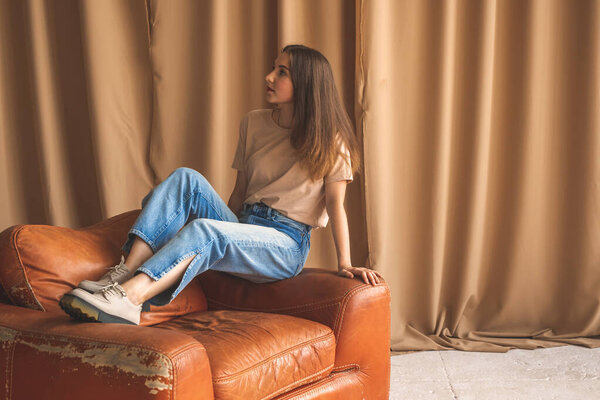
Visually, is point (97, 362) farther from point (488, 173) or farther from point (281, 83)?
point (488, 173)

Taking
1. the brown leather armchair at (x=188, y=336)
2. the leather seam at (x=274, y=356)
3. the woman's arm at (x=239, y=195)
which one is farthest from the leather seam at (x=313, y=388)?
the woman's arm at (x=239, y=195)

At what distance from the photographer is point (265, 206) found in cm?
206

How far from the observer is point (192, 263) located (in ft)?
5.32

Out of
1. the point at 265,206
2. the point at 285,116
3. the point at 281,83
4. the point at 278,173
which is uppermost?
the point at 281,83

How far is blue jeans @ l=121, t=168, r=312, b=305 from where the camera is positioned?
162 centimetres

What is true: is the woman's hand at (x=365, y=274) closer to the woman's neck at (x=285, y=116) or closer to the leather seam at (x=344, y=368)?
the leather seam at (x=344, y=368)

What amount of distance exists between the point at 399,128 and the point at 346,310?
129 cm

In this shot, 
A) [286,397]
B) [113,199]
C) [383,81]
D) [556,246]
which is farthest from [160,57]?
[556,246]

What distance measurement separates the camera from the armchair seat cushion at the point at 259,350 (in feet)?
4.45

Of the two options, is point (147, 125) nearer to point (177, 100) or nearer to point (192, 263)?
point (177, 100)

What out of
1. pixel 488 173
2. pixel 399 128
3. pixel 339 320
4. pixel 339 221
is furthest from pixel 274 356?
pixel 488 173

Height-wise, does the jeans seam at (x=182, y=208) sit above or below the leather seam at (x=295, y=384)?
above

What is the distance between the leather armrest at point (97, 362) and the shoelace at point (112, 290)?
0.36 feet

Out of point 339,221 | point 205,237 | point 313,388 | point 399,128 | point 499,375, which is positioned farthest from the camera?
point 399,128
